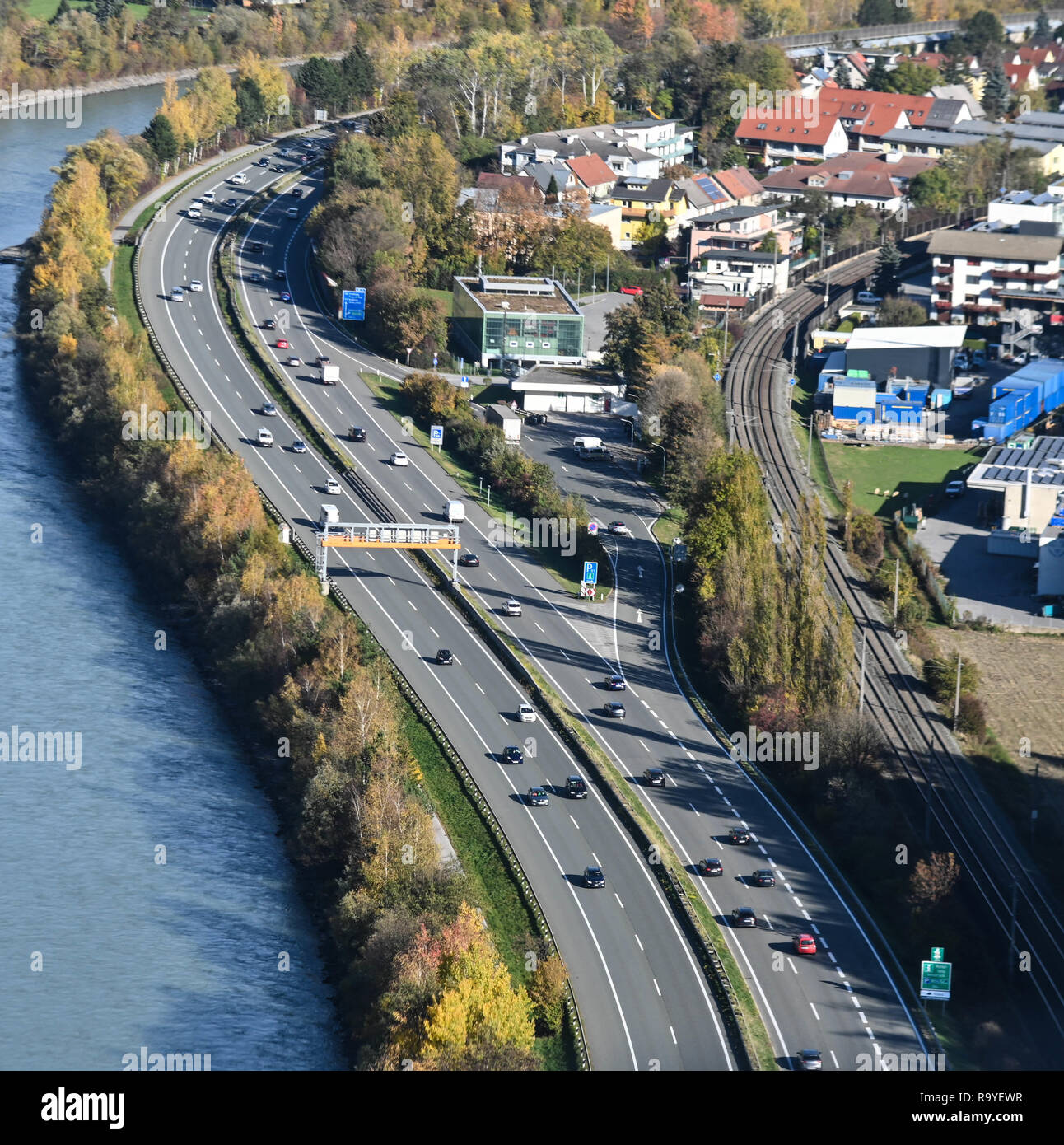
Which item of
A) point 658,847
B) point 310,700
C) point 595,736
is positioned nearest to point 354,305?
point 310,700

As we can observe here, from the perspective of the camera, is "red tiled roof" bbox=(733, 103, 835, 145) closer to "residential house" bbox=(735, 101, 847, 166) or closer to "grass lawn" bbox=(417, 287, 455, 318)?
"residential house" bbox=(735, 101, 847, 166)

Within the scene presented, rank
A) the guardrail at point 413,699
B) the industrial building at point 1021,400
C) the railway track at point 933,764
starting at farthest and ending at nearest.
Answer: the industrial building at point 1021,400, the railway track at point 933,764, the guardrail at point 413,699

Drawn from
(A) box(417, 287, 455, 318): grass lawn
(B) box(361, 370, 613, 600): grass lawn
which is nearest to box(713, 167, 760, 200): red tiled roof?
(A) box(417, 287, 455, 318): grass lawn

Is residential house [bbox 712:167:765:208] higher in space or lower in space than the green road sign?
higher

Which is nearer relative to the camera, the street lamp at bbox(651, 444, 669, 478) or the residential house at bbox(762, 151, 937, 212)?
the street lamp at bbox(651, 444, 669, 478)

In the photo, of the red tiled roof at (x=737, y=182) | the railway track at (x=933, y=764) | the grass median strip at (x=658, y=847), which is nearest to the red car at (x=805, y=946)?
the grass median strip at (x=658, y=847)

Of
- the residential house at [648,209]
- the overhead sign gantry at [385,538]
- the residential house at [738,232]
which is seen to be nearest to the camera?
the overhead sign gantry at [385,538]

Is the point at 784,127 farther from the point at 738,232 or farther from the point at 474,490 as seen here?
the point at 474,490

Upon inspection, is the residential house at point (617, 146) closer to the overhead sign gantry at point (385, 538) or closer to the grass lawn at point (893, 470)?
the grass lawn at point (893, 470)
